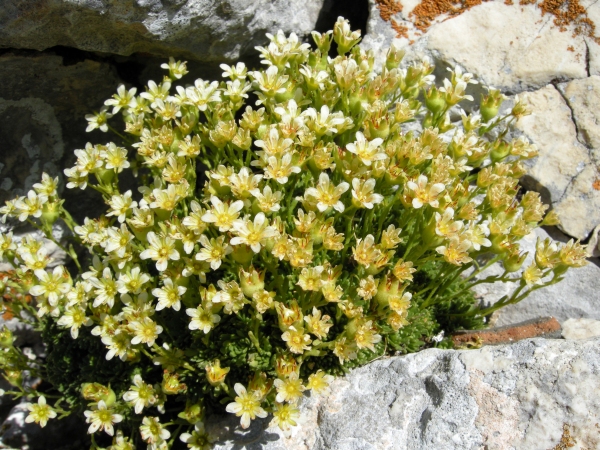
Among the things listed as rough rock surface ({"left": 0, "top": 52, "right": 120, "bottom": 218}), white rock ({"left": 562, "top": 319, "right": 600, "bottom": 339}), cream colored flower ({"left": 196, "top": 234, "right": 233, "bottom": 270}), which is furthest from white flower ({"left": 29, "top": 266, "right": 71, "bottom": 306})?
white rock ({"left": 562, "top": 319, "right": 600, "bottom": 339})

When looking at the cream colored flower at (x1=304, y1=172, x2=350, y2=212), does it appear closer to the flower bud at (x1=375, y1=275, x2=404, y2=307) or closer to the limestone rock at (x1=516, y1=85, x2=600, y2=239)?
the flower bud at (x1=375, y1=275, x2=404, y2=307)

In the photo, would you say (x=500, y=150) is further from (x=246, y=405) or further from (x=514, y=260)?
(x=246, y=405)

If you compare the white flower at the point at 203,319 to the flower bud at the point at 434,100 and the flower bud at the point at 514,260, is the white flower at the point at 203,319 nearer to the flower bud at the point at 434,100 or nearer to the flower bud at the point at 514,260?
the flower bud at the point at 514,260

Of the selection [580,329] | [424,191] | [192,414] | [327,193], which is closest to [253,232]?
[327,193]

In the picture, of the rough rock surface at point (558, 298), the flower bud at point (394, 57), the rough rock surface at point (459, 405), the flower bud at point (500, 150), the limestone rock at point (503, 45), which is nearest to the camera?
the rough rock surface at point (459, 405)

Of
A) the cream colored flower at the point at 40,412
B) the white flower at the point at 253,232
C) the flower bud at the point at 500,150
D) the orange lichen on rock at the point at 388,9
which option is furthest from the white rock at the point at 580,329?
the cream colored flower at the point at 40,412

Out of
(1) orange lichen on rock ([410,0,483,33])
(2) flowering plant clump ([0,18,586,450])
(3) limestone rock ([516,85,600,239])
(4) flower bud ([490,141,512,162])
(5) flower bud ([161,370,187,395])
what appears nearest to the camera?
(2) flowering plant clump ([0,18,586,450])
